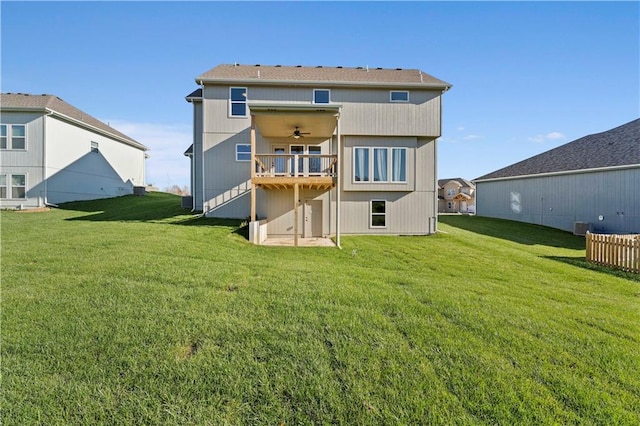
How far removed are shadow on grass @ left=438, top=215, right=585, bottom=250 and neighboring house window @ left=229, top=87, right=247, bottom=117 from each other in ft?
51.8

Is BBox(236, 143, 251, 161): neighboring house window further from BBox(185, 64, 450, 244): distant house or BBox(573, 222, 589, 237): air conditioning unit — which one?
BBox(573, 222, 589, 237): air conditioning unit

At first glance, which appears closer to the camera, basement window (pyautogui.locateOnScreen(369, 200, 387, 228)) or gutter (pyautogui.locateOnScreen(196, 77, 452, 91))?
gutter (pyautogui.locateOnScreen(196, 77, 452, 91))

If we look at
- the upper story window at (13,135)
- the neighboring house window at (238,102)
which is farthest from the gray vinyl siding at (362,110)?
the upper story window at (13,135)

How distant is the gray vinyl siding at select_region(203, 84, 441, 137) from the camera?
1570 centimetres

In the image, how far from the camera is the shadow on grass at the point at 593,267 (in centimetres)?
934

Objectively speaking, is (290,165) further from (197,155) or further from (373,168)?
(197,155)

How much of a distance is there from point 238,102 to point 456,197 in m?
40.2

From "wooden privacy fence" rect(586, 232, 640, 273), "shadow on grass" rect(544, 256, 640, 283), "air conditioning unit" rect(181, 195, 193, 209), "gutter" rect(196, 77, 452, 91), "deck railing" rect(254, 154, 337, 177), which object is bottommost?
"shadow on grass" rect(544, 256, 640, 283)

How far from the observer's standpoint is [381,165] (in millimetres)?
15898

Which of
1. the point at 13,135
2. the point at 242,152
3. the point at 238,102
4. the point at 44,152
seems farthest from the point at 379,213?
the point at 13,135

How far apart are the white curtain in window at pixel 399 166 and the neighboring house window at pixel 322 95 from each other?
453 cm

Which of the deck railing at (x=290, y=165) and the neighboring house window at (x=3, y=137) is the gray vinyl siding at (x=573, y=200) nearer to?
the deck railing at (x=290, y=165)

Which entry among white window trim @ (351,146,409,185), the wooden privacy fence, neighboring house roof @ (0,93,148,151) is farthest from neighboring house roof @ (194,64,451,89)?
neighboring house roof @ (0,93,148,151)

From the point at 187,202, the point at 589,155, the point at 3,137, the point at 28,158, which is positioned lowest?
the point at 187,202
